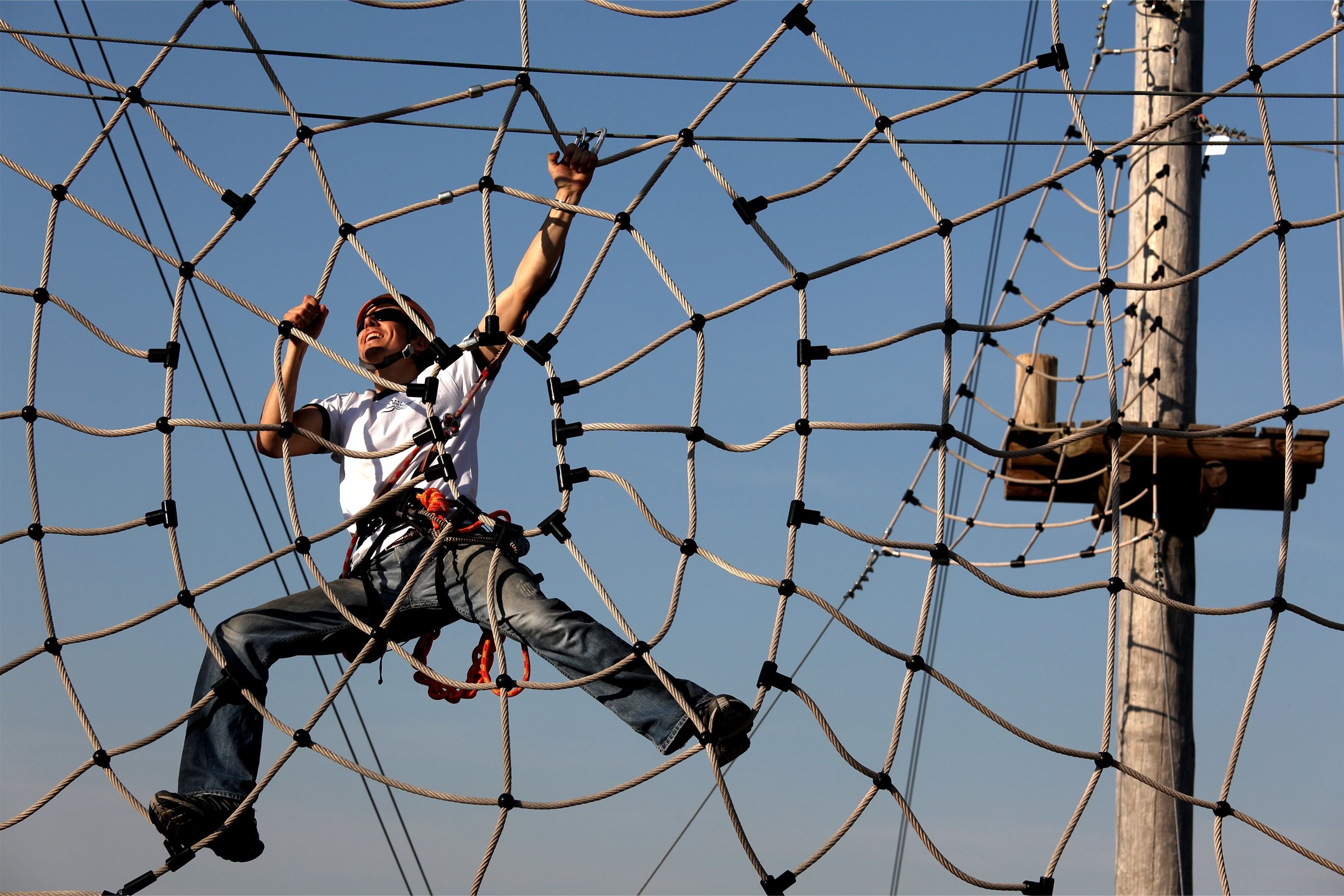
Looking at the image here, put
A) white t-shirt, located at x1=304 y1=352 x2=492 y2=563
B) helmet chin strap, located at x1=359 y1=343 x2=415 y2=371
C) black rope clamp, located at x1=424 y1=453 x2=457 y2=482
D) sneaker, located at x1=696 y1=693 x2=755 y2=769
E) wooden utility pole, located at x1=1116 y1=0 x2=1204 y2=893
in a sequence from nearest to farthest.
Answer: sneaker, located at x1=696 y1=693 x2=755 y2=769
black rope clamp, located at x1=424 y1=453 x2=457 y2=482
white t-shirt, located at x1=304 y1=352 x2=492 y2=563
helmet chin strap, located at x1=359 y1=343 x2=415 y2=371
wooden utility pole, located at x1=1116 y1=0 x2=1204 y2=893

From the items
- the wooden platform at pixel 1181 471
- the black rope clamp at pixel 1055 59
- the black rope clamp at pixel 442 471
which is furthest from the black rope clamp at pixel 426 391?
the wooden platform at pixel 1181 471

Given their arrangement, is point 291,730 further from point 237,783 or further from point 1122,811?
point 1122,811

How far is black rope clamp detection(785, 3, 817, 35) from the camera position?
452cm

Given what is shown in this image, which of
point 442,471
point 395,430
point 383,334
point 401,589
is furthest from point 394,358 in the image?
point 401,589

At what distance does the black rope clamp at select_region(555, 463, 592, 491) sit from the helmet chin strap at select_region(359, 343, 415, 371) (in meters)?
0.62

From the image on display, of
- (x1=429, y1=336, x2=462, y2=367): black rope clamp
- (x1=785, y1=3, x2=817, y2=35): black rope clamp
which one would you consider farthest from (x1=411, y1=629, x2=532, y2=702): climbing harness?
(x1=785, y1=3, x2=817, y2=35): black rope clamp

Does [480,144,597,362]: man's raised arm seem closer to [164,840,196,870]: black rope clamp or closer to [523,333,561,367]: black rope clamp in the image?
[523,333,561,367]: black rope clamp

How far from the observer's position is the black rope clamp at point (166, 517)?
14.1ft

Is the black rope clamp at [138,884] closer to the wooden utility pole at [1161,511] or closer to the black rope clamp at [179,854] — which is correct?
the black rope clamp at [179,854]

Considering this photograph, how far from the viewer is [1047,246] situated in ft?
27.7

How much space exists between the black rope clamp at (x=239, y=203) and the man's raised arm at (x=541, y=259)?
886 mm

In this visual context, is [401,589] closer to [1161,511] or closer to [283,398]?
[283,398]

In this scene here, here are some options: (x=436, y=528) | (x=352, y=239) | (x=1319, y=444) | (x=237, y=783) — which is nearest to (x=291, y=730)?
(x=237, y=783)

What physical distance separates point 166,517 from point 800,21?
7.87ft
